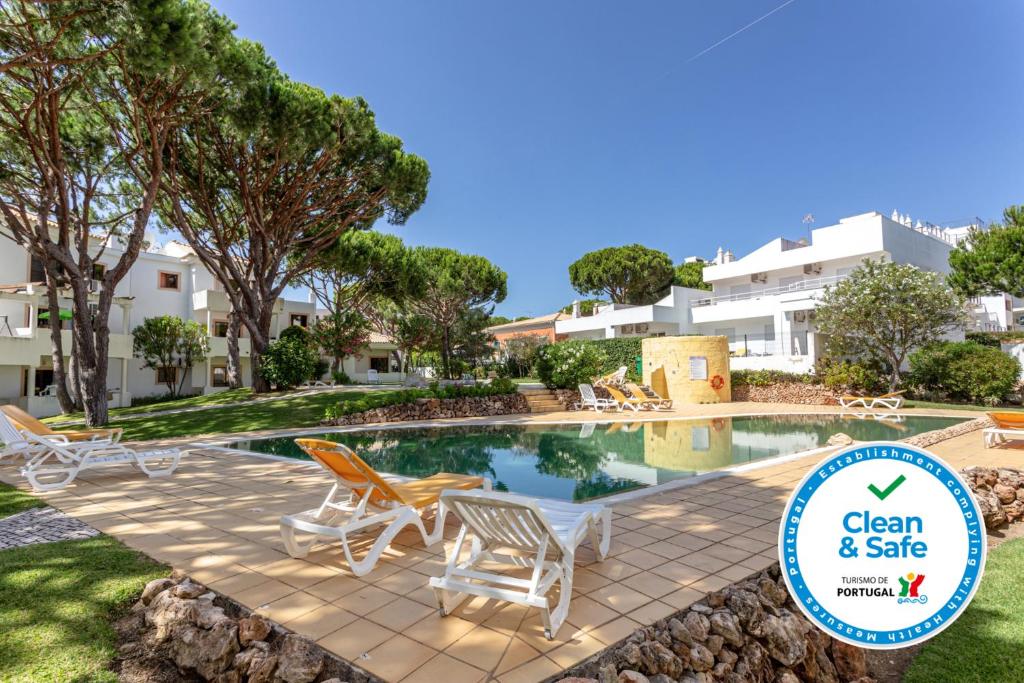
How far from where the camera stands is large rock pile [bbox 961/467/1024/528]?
5824 millimetres

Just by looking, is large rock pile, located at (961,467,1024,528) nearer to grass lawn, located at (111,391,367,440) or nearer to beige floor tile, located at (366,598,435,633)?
beige floor tile, located at (366,598,435,633)

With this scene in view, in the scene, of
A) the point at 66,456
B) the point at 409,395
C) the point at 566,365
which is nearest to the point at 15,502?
the point at 66,456

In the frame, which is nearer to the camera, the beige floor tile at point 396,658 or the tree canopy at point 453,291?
the beige floor tile at point 396,658

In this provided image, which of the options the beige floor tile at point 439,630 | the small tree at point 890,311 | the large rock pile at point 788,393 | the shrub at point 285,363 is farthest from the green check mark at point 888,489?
the large rock pile at point 788,393

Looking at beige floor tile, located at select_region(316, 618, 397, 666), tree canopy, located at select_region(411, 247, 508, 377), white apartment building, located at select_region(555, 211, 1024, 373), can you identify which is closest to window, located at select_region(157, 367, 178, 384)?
tree canopy, located at select_region(411, 247, 508, 377)

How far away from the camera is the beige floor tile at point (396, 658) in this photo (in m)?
2.47

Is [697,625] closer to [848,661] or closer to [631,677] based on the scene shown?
[631,677]

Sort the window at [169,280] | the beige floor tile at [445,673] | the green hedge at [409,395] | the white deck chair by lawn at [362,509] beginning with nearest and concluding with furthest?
the beige floor tile at [445,673] < the white deck chair by lawn at [362,509] < the green hedge at [409,395] < the window at [169,280]

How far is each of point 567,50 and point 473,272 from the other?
15.6 m

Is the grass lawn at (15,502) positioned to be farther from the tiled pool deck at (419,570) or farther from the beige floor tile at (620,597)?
the beige floor tile at (620,597)

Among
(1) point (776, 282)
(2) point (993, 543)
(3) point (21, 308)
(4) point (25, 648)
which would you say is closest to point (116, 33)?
(4) point (25, 648)

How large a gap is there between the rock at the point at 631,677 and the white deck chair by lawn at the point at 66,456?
22.6ft

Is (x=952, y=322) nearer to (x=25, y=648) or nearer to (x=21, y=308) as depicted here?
(x=25, y=648)

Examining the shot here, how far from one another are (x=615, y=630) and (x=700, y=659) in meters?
0.53
